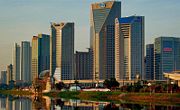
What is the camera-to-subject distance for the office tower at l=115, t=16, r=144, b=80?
602ft

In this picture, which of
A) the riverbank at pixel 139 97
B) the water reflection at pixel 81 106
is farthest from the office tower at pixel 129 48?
the water reflection at pixel 81 106

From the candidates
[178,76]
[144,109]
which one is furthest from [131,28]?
[144,109]

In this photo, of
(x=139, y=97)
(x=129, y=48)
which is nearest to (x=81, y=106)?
(x=139, y=97)

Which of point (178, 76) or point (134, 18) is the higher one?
point (134, 18)

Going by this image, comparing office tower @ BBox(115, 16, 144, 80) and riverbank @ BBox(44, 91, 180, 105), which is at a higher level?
office tower @ BBox(115, 16, 144, 80)

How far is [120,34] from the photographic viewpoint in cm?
19012

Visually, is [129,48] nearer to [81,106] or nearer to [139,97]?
[139,97]

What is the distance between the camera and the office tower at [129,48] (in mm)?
183375

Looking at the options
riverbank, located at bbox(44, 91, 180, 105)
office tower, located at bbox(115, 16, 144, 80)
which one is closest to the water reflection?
riverbank, located at bbox(44, 91, 180, 105)

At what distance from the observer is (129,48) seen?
18375 centimetres

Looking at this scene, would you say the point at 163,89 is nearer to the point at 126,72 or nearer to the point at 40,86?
the point at 40,86

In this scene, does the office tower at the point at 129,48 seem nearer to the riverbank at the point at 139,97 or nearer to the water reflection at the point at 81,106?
the riverbank at the point at 139,97

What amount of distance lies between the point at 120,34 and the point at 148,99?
4441 inches

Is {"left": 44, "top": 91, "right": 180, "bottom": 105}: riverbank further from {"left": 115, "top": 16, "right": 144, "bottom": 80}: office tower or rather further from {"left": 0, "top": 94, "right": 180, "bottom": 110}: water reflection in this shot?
{"left": 115, "top": 16, "right": 144, "bottom": 80}: office tower
